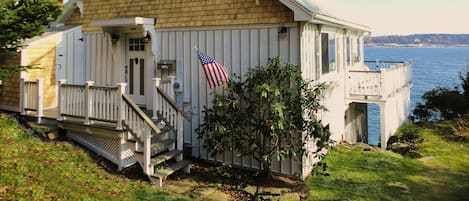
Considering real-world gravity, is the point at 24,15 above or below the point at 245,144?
above

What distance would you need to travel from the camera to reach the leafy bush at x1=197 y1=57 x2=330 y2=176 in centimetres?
825

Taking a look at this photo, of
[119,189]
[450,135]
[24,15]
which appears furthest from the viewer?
[450,135]

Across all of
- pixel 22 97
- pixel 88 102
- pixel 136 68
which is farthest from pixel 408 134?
pixel 22 97

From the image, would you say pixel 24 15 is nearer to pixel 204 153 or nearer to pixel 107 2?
pixel 107 2

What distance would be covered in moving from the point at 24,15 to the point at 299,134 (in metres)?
7.00

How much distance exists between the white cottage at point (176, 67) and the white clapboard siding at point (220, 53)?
26 millimetres

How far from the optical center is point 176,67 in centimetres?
1076

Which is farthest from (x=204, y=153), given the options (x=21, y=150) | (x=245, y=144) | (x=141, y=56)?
(x=21, y=150)

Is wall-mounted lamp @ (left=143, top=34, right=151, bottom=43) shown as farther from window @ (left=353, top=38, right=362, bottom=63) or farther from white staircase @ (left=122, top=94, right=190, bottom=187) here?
window @ (left=353, top=38, right=362, bottom=63)

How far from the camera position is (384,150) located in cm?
1220

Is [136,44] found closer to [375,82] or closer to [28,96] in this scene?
[28,96]

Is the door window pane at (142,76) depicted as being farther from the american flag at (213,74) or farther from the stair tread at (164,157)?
the american flag at (213,74)

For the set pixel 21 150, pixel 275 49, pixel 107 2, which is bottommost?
pixel 21 150

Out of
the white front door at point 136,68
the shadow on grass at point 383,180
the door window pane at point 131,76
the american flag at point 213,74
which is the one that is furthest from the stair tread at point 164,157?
the door window pane at point 131,76
